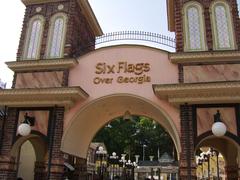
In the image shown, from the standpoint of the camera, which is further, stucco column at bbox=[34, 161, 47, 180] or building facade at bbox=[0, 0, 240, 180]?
stucco column at bbox=[34, 161, 47, 180]

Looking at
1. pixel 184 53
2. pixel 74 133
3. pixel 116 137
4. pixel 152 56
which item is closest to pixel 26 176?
pixel 74 133

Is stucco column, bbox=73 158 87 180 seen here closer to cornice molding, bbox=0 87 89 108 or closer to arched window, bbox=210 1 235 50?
Result: cornice molding, bbox=0 87 89 108

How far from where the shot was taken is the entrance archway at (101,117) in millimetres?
10414

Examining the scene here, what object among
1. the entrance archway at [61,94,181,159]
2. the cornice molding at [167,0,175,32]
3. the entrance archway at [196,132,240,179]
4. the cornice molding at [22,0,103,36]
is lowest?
the entrance archway at [196,132,240,179]

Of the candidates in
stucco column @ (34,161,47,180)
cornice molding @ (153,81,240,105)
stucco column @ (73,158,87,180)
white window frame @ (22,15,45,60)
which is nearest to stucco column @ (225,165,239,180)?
cornice molding @ (153,81,240,105)

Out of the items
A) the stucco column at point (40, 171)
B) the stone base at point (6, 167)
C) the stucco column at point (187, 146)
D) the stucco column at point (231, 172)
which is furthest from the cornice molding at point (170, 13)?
the stone base at point (6, 167)

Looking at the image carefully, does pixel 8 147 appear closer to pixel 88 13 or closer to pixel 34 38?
pixel 34 38

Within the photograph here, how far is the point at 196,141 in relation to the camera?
9.40 meters

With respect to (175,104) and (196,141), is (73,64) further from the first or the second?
(196,141)

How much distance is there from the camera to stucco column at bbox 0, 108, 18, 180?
404 inches

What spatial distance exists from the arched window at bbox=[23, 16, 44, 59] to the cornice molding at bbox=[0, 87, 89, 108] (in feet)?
6.29

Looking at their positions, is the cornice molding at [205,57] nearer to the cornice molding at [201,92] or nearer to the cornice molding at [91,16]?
the cornice molding at [201,92]

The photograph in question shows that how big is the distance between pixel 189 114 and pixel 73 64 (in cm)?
447

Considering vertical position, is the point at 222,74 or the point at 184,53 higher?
the point at 184,53
